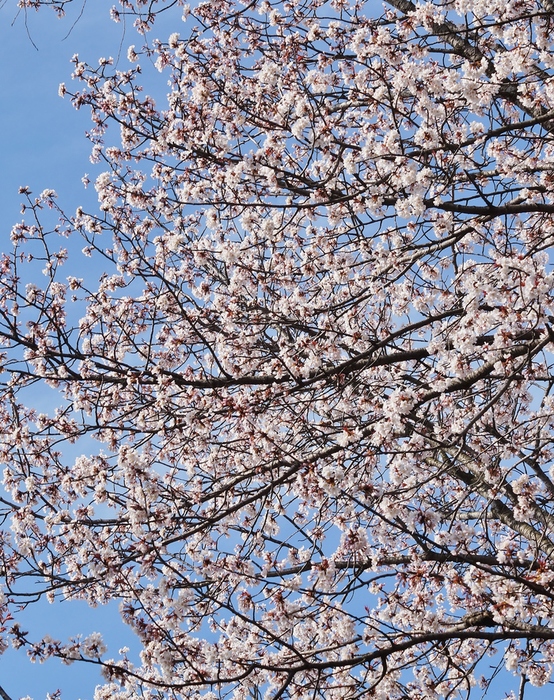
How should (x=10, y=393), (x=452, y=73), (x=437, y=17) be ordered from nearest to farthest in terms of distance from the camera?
(x=452, y=73) → (x=437, y=17) → (x=10, y=393)

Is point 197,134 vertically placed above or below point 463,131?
above

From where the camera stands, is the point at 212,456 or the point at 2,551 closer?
the point at 2,551

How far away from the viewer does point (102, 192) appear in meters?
9.89

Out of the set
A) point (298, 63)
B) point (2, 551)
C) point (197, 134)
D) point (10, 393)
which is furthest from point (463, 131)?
point (2, 551)

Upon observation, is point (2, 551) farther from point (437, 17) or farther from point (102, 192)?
point (437, 17)

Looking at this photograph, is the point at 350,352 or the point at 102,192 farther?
the point at 102,192

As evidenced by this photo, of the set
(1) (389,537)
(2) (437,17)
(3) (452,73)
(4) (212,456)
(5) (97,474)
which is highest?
(2) (437,17)

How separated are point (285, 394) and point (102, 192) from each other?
4.44 metres

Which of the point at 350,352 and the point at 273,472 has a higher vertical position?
→ the point at 350,352

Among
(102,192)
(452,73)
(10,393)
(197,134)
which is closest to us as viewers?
(452,73)

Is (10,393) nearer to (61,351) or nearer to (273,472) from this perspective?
(61,351)

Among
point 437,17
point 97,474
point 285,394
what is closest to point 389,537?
point 285,394

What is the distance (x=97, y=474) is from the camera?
7.41 metres

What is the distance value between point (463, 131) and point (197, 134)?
3.05m
